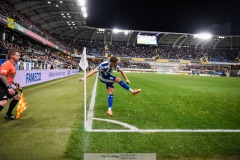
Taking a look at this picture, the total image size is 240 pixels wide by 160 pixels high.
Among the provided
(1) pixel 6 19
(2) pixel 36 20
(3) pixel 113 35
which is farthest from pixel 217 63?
(1) pixel 6 19

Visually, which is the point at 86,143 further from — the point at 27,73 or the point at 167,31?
the point at 167,31

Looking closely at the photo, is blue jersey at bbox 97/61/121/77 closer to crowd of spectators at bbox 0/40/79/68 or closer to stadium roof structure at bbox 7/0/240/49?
crowd of spectators at bbox 0/40/79/68

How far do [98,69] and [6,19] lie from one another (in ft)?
70.4

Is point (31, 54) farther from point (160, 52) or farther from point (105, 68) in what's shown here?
point (160, 52)

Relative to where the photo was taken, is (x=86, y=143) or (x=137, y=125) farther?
(x=137, y=125)

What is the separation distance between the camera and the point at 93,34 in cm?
7338

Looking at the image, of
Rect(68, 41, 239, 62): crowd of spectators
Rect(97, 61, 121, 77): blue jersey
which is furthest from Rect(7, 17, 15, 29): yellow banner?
Rect(68, 41, 239, 62): crowd of spectators

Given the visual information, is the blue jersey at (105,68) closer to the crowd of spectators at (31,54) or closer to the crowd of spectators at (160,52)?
the crowd of spectators at (31,54)

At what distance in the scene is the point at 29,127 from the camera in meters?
5.07

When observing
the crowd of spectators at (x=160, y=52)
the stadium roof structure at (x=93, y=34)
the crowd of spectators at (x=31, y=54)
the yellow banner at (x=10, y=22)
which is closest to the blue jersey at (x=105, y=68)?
the crowd of spectators at (x=31, y=54)

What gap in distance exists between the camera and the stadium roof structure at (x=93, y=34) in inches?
1559

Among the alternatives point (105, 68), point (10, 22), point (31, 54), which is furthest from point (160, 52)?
point (105, 68)

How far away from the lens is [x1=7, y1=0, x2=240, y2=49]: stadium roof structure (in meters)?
39.6

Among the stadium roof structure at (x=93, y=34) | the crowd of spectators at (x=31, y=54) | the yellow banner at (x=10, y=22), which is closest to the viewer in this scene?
the yellow banner at (x=10, y=22)
